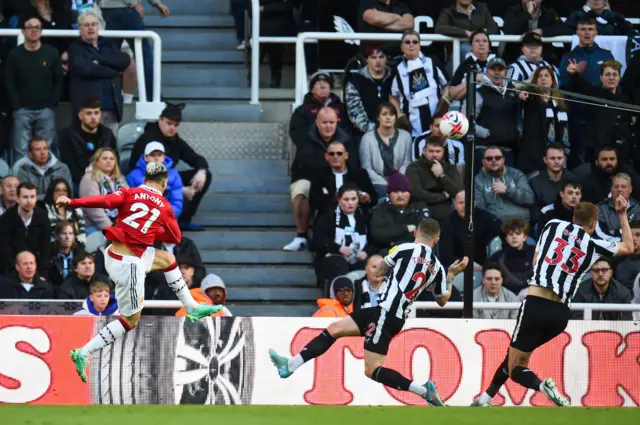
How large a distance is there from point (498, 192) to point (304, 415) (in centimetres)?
628

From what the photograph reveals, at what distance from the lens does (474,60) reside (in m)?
18.1

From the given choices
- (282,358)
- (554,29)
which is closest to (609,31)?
(554,29)

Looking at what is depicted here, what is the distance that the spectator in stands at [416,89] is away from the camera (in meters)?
18.0

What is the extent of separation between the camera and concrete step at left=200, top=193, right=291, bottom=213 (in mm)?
18453

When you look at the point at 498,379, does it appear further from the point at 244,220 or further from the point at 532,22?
the point at 532,22

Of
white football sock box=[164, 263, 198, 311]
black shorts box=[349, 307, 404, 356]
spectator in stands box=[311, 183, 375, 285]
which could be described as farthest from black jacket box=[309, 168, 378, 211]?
white football sock box=[164, 263, 198, 311]

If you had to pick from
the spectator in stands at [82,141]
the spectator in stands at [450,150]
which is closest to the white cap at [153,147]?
the spectator in stands at [82,141]

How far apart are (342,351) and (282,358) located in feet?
4.51

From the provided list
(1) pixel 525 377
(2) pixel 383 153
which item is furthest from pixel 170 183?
(1) pixel 525 377

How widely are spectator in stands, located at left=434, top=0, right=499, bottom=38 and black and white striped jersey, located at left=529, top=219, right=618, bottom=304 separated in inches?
217

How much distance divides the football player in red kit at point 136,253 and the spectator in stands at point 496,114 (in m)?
5.42

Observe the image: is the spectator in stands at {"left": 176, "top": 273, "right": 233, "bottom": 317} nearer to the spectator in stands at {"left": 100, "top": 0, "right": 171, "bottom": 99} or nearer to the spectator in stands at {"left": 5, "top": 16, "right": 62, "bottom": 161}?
the spectator in stands at {"left": 5, "top": 16, "right": 62, "bottom": 161}

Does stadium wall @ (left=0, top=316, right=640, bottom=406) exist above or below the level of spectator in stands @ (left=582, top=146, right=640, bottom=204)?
below

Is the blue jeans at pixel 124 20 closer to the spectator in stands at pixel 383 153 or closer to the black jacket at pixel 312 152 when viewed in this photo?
the black jacket at pixel 312 152
